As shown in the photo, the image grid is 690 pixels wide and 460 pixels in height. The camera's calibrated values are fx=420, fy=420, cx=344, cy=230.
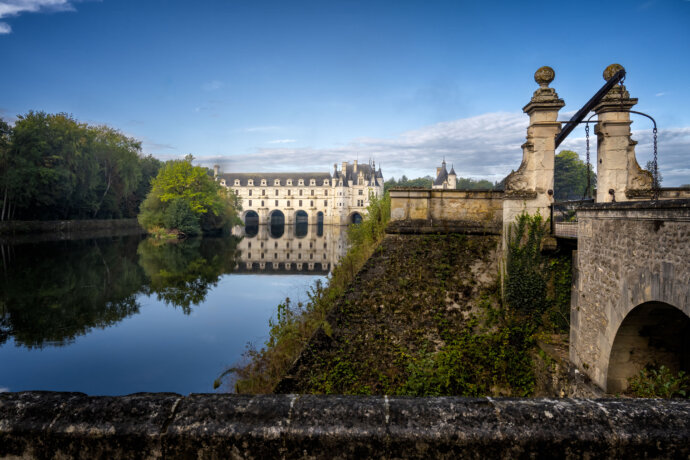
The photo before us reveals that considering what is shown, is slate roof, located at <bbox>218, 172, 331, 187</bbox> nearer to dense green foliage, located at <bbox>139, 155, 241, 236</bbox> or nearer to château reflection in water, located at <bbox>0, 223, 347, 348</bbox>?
dense green foliage, located at <bbox>139, 155, 241, 236</bbox>

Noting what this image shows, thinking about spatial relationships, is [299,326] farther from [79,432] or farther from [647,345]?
[79,432]

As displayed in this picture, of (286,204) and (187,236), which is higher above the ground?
(286,204)

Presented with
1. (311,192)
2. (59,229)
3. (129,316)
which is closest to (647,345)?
(129,316)

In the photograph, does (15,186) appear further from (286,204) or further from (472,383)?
(286,204)

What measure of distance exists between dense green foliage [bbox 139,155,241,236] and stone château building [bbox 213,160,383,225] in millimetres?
36461

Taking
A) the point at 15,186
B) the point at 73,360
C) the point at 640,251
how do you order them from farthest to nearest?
the point at 15,186, the point at 73,360, the point at 640,251

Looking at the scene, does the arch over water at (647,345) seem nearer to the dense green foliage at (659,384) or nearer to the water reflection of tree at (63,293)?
the dense green foliage at (659,384)

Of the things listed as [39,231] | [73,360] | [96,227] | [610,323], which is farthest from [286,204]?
[610,323]

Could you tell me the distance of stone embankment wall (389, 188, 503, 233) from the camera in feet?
33.4

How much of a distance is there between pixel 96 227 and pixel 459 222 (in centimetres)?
4699

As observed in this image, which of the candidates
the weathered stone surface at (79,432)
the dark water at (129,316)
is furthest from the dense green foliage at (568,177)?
the weathered stone surface at (79,432)

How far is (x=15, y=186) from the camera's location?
3428cm

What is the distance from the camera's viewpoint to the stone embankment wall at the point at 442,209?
33.4 feet

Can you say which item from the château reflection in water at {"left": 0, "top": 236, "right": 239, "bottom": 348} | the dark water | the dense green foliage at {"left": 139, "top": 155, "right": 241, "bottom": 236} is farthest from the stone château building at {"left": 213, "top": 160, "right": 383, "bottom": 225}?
the dark water
